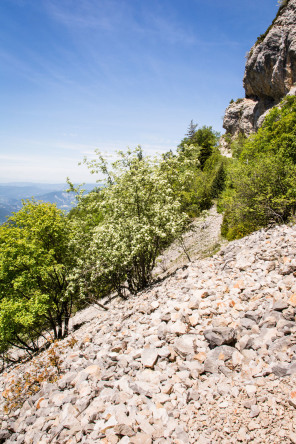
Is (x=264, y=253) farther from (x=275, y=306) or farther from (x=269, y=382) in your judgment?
(x=269, y=382)

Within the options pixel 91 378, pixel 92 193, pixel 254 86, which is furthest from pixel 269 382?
pixel 254 86

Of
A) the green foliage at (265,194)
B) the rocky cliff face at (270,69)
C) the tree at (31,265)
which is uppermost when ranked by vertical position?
the rocky cliff face at (270,69)

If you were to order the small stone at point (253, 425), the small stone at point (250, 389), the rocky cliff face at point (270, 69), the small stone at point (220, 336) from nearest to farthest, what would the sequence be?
the small stone at point (253, 425), the small stone at point (250, 389), the small stone at point (220, 336), the rocky cliff face at point (270, 69)

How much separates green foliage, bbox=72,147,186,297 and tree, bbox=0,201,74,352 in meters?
2.72

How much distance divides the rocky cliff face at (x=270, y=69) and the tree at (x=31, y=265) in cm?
5719

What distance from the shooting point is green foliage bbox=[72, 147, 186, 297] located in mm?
12984

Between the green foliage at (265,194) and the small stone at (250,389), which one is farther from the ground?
the green foliage at (265,194)

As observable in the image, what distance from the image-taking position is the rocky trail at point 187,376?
4.52 meters

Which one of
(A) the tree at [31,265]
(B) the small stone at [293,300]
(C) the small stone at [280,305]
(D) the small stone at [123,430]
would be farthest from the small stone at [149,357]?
(A) the tree at [31,265]

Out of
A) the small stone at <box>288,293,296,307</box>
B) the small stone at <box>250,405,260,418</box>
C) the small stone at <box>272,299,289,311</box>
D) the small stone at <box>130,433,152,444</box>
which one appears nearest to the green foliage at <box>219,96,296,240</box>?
the small stone at <box>288,293,296,307</box>

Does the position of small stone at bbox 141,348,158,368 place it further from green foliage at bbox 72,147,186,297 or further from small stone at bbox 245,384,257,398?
green foliage at bbox 72,147,186,297

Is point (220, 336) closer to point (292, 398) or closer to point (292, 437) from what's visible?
point (292, 398)

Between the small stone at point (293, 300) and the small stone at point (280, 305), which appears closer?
the small stone at point (293, 300)

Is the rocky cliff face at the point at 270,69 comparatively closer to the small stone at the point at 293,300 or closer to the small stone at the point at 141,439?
the small stone at the point at 293,300
